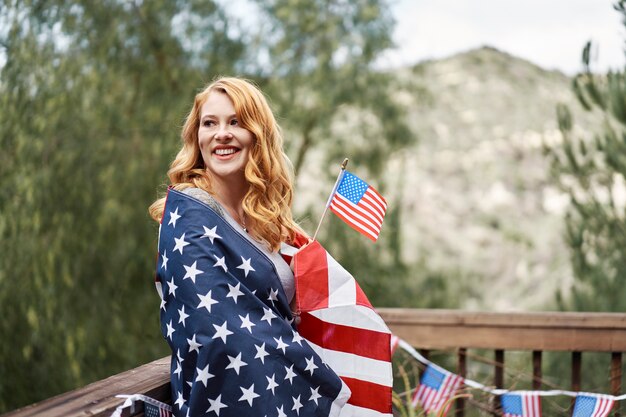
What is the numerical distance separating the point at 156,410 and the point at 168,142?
12.6 ft

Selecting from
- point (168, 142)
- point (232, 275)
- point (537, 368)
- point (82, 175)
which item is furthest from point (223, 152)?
point (168, 142)

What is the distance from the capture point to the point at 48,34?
4883 mm

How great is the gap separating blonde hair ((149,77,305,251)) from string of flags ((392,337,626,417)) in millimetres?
1026

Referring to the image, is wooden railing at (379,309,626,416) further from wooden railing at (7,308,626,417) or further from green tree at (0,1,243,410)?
green tree at (0,1,243,410)

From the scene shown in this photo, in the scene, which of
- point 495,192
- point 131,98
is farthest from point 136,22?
point 495,192

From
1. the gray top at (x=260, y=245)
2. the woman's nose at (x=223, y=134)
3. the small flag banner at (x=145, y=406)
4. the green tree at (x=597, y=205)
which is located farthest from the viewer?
the green tree at (x=597, y=205)

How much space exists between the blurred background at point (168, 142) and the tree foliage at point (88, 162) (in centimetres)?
1

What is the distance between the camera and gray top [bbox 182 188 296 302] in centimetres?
185

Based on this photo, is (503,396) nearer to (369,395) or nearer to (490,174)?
(369,395)

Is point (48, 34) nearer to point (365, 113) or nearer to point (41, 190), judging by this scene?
point (41, 190)

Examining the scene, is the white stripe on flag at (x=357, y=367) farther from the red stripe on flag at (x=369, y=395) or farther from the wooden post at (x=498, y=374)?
the wooden post at (x=498, y=374)

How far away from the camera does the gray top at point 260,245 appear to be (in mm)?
1853

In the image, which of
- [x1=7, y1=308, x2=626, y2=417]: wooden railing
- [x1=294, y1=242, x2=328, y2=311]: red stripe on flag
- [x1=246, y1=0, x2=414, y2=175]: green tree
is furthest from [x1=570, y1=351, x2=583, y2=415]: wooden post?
[x1=246, y1=0, x2=414, y2=175]: green tree

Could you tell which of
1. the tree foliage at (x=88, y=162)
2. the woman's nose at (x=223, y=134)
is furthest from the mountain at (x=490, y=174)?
the woman's nose at (x=223, y=134)
